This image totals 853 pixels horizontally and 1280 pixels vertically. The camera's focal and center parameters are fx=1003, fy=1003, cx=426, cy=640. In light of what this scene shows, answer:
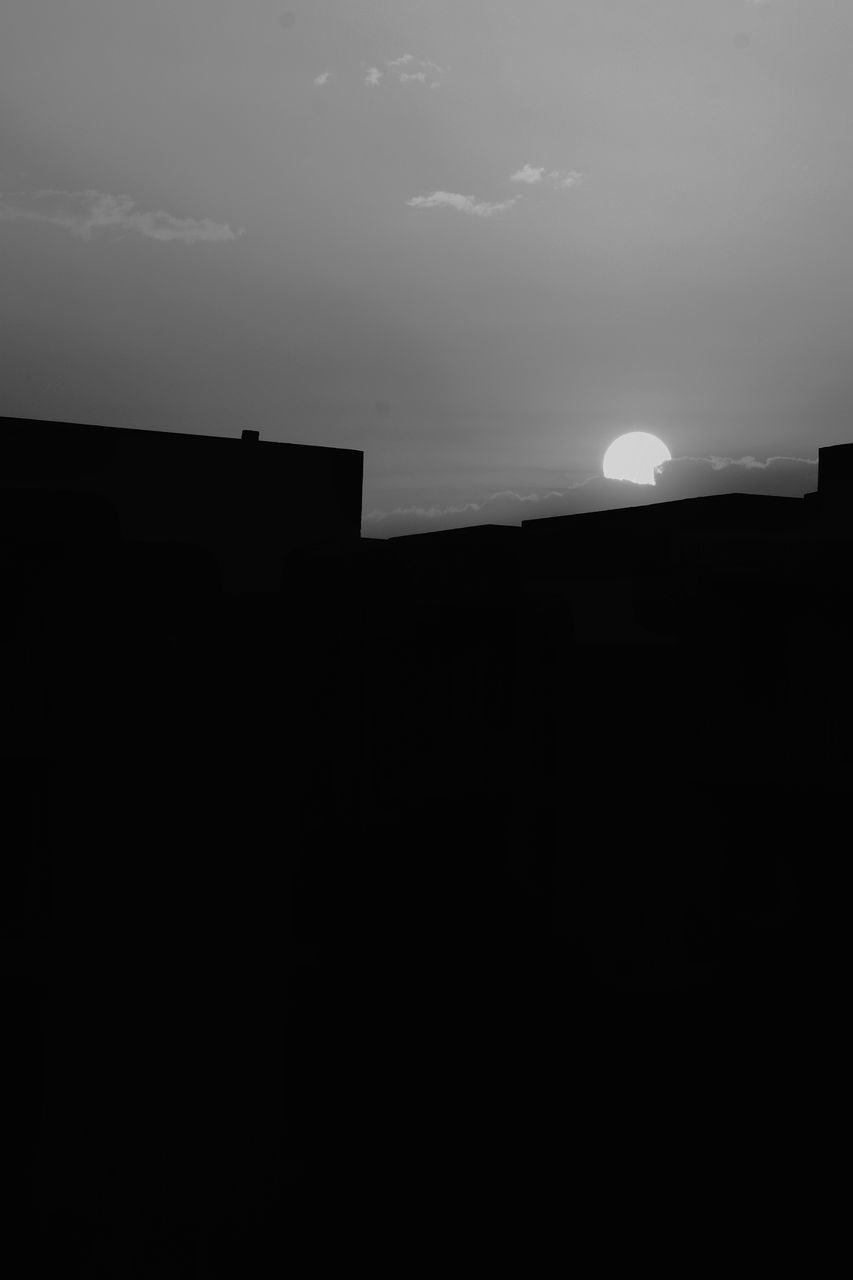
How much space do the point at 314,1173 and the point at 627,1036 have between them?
1689 millimetres

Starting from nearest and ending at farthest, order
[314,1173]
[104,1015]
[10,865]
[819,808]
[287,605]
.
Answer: [10,865]
[104,1015]
[287,605]
[314,1173]
[819,808]

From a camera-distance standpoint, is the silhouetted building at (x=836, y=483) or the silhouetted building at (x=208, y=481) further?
the silhouetted building at (x=208, y=481)

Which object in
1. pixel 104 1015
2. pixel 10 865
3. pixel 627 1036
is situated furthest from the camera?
pixel 627 1036

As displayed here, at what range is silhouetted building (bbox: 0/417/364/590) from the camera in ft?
52.2

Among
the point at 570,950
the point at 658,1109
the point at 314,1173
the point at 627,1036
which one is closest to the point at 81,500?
the point at 314,1173

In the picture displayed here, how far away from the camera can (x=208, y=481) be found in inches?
667

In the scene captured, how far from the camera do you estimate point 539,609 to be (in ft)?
13.0

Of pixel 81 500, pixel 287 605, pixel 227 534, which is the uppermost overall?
pixel 227 534

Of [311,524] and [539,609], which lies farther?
[311,524]

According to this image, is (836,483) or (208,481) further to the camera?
(208,481)

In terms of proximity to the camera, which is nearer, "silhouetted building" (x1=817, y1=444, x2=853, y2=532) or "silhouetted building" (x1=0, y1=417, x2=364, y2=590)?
"silhouetted building" (x1=817, y1=444, x2=853, y2=532)

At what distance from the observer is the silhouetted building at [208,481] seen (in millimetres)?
15914

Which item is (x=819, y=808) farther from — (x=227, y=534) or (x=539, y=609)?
(x=227, y=534)

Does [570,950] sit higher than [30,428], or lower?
lower
